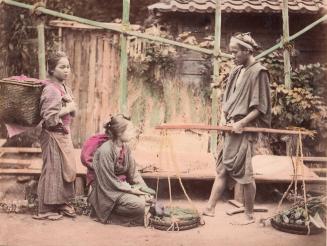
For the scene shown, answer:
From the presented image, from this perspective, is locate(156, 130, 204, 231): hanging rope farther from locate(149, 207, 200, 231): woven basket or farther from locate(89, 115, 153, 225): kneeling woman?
locate(89, 115, 153, 225): kneeling woman

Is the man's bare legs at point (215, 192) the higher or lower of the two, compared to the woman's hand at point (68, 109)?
lower

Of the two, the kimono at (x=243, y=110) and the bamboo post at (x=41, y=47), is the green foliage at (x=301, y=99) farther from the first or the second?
the bamboo post at (x=41, y=47)

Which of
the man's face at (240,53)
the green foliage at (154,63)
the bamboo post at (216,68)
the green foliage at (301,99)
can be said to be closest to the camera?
the man's face at (240,53)

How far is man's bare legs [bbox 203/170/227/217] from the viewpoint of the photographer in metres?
5.34

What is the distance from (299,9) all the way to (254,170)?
1686mm

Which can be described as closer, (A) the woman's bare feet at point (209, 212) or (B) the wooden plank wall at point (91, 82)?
(A) the woman's bare feet at point (209, 212)

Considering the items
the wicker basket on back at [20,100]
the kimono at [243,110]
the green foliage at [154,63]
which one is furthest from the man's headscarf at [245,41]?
the wicker basket on back at [20,100]

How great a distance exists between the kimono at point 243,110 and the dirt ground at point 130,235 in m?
0.50

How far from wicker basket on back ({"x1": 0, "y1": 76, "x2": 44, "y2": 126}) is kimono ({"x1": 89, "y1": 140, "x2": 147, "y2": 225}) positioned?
739 millimetres

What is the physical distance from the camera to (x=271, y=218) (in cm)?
527

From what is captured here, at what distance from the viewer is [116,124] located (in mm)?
5270

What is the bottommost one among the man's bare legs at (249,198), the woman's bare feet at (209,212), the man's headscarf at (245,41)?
the woman's bare feet at (209,212)

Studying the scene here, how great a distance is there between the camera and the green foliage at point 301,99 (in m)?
5.20

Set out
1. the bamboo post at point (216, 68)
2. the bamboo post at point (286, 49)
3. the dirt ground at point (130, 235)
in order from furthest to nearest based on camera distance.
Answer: the bamboo post at point (216, 68), the bamboo post at point (286, 49), the dirt ground at point (130, 235)
